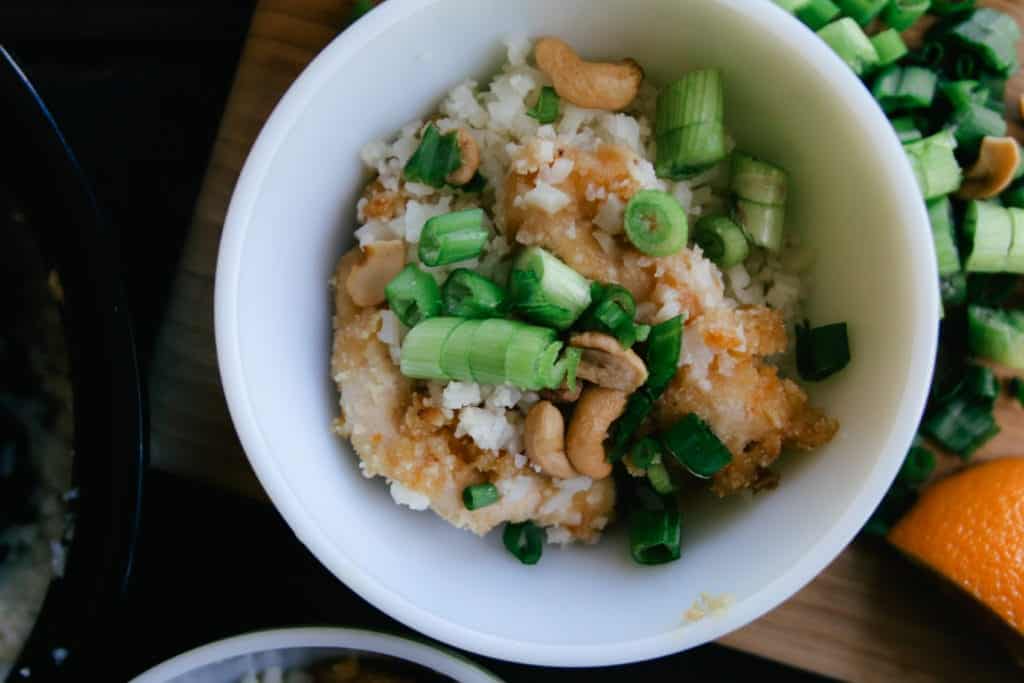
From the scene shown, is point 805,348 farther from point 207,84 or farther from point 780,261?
point 207,84

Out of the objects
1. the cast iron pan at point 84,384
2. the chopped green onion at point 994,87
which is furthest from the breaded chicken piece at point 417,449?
the chopped green onion at point 994,87

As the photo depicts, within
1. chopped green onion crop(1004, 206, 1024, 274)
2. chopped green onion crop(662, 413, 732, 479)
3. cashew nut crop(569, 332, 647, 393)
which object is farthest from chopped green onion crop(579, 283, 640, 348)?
chopped green onion crop(1004, 206, 1024, 274)

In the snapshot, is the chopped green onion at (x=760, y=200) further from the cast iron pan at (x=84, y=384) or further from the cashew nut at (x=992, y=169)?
the cast iron pan at (x=84, y=384)

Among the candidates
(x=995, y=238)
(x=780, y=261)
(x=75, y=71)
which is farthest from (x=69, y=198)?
(x=995, y=238)

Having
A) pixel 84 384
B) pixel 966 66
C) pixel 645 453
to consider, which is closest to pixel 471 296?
pixel 645 453

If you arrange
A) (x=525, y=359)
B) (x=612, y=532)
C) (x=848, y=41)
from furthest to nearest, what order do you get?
(x=848, y=41) < (x=612, y=532) < (x=525, y=359)

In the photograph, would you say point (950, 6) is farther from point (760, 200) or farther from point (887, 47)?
point (760, 200)
